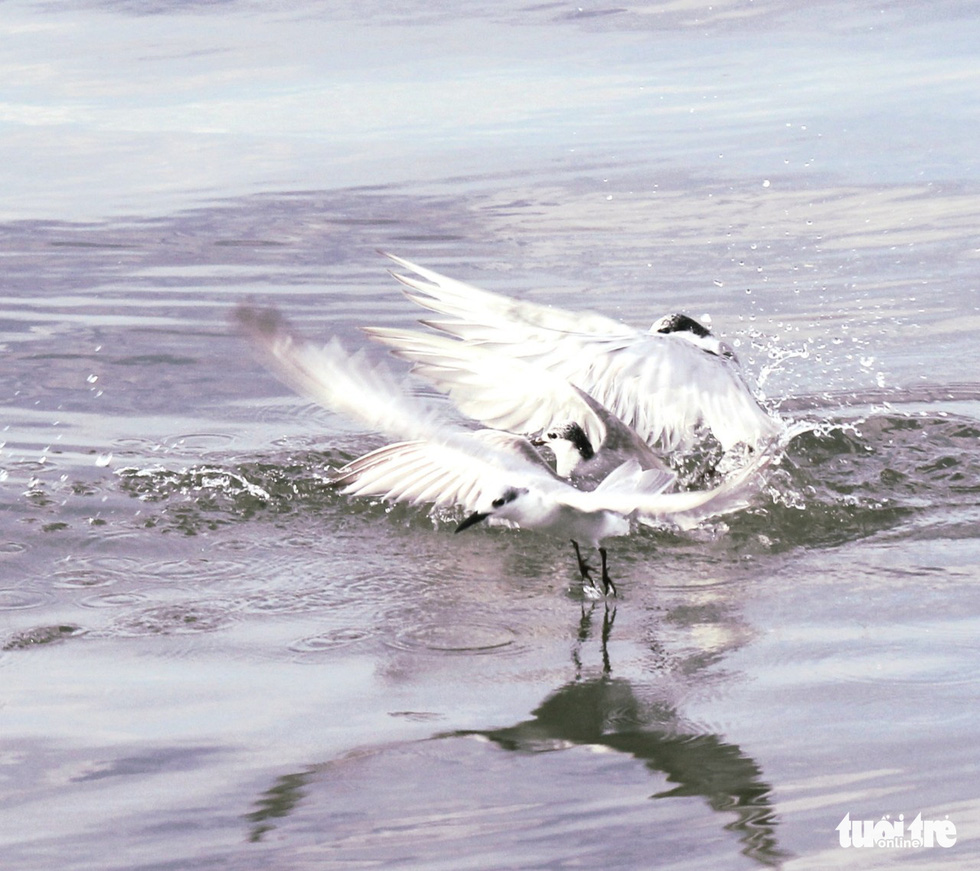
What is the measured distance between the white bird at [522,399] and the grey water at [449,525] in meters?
0.45

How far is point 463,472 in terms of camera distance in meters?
6.97

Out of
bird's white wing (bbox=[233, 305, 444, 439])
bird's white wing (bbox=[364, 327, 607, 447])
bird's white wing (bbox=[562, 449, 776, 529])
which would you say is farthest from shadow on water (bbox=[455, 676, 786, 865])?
bird's white wing (bbox=[364, 327, 607, 447])

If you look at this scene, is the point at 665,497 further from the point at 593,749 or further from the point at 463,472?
the point at 463,472

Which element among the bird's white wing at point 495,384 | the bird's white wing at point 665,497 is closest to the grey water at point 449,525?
the bird's white wing at point 665,497

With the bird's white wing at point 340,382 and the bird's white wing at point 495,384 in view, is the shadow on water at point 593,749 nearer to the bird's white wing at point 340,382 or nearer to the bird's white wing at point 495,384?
the bird's white wing at point 340,382

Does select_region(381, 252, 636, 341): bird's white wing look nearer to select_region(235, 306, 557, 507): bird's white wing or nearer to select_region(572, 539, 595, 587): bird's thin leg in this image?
select_region(235, 306, 557, 507): bird's white wing

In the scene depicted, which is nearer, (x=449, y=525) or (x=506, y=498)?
(x=506, y=498)

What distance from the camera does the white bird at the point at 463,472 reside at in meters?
5.90

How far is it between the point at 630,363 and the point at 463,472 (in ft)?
5.91

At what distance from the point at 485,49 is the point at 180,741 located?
13652 millimetres

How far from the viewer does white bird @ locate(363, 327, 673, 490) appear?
26.1 ft

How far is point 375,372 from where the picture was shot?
20.1 feet

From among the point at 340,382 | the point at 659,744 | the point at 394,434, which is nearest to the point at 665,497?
the point at 659,744

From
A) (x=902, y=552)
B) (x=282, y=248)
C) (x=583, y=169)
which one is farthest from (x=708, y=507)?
(x=583, y=169)
